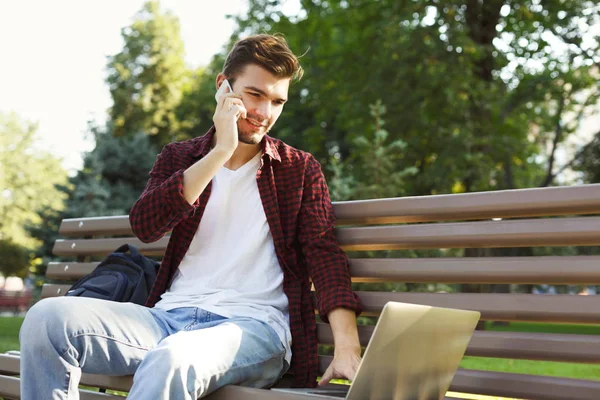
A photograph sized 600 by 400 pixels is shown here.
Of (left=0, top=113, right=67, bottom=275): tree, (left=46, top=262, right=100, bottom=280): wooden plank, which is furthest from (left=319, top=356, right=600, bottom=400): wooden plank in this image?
(left=0, top=113, right=67, bottom=275): tree

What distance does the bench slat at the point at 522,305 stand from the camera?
100 inches

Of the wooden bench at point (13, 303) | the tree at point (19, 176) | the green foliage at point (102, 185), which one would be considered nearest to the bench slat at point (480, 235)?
the green foliage at point (102, 185)

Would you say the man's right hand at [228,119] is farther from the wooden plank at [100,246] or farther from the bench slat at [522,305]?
the wooden plank at [100,246]

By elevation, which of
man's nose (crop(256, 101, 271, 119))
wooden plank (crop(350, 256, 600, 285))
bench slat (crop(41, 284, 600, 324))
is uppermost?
man's nose (crop(256, 101, 271, 119))

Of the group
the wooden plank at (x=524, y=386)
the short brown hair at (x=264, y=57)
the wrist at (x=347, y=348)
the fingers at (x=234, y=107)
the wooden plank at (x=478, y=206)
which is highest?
the short brown hair at (x=264, y=57)

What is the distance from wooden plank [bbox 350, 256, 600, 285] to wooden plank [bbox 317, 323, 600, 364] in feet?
0.59

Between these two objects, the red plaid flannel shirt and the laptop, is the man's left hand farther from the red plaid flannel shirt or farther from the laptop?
the laptop

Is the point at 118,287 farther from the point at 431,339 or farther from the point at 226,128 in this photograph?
the point at 431,339

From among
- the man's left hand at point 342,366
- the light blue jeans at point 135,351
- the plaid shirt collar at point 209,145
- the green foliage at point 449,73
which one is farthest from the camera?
the green foliage at point 449,73

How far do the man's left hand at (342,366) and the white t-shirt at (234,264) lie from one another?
Result: 0.22m

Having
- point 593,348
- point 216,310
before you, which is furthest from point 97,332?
point 593,348

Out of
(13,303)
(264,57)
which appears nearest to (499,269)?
(264,57)

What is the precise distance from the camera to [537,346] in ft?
8.54

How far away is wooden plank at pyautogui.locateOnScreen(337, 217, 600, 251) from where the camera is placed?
103 inches
